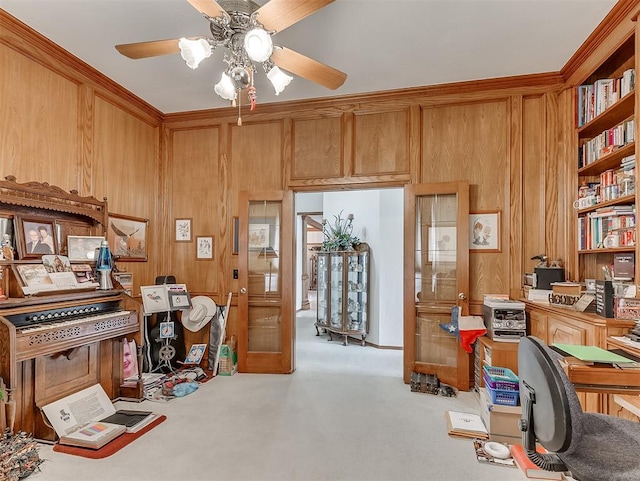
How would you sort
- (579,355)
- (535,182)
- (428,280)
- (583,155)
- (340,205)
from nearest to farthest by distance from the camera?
(579,355)
(583,155)
(535,182)
(428,280)
(340,205)

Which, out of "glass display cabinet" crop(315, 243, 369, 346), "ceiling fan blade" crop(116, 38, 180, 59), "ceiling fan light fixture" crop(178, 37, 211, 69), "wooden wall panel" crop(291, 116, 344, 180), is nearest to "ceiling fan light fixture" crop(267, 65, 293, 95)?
"ceiling fan light fixture" crop(178, 37, 211, 69)

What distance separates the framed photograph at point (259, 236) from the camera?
4.28 meters

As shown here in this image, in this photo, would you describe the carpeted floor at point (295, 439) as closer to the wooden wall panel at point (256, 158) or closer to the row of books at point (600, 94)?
the wooden wall panel at point (256, 158)

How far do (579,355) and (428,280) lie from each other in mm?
2254

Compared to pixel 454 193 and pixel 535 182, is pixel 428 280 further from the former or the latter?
pixel 535 182

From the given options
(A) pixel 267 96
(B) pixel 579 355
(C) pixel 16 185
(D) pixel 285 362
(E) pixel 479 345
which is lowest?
(D) pixel 285 362

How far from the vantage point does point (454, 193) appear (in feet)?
12.3

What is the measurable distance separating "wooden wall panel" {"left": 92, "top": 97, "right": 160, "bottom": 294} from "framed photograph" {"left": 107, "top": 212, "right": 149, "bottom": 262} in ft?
0.23

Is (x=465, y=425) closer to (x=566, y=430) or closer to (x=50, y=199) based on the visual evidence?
(x=566, y=430)

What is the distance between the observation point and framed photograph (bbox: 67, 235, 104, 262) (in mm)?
3160

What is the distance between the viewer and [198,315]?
417cm

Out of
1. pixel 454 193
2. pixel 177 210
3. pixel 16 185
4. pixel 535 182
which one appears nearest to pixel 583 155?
pixel 535 182

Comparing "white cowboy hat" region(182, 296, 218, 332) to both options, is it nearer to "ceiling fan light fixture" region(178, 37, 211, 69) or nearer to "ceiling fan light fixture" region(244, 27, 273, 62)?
"ceiling fan light fixture" region(178, 37, 211, 69)

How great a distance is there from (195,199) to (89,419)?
2593 millimetres
